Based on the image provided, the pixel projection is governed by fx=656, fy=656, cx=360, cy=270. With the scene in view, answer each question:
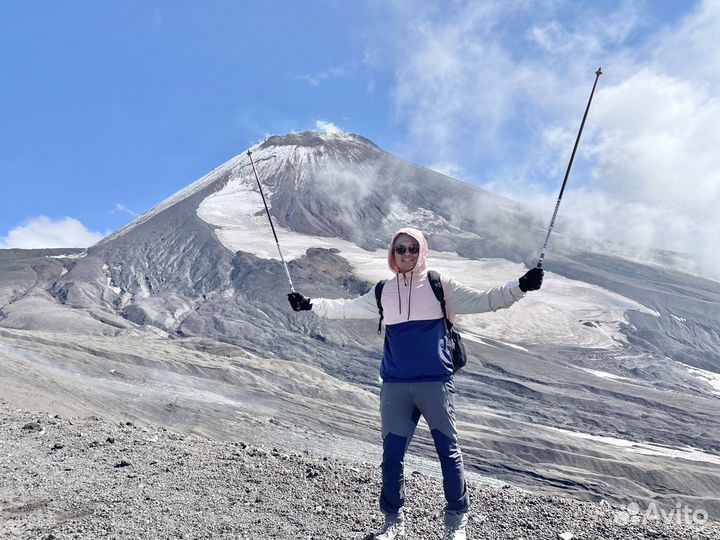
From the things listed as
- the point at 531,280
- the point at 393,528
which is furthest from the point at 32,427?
the point at 531,280

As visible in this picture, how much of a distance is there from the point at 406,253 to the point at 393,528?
165 cm

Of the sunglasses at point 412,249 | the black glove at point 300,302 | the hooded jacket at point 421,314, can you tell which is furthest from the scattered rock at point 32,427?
the sunglasses at point 412,249

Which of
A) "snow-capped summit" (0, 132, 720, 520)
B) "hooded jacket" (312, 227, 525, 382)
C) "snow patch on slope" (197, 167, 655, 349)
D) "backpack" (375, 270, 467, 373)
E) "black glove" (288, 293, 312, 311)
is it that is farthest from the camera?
"snow patch on slope" (197, 167, 655, 349)

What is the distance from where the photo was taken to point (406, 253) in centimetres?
411

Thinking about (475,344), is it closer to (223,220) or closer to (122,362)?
(122,362)

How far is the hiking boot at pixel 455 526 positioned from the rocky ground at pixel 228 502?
0.31 m

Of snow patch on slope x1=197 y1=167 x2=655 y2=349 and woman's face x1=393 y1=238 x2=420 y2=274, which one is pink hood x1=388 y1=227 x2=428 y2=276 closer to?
woman's face x1=393 y1=238 x2=420 y2=274

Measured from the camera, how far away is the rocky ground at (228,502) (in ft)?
13.1

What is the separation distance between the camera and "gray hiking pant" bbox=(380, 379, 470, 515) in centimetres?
385

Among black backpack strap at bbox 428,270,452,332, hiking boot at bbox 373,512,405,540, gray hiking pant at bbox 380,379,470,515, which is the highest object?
black backpack strap at bbox 428,270,452,332

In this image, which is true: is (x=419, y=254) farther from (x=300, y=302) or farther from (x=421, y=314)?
(x=300, y=302)

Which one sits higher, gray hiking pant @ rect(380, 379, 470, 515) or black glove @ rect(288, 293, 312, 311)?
black glove @ rect(288, 293, 312, 311)

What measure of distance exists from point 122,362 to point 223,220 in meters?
46.2

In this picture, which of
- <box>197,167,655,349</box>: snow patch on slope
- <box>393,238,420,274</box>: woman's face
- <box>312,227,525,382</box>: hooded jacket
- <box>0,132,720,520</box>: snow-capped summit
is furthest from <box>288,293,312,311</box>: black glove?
<box>197,167,655,349</box>: snow patch on slope
